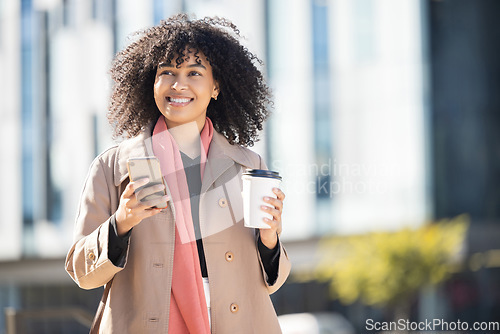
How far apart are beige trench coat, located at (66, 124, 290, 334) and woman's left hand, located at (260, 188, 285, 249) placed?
0.07m

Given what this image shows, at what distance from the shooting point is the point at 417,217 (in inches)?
823

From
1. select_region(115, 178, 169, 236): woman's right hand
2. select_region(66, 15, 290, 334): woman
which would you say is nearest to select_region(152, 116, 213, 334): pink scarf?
select_region(66, 15, 290, 334): woman

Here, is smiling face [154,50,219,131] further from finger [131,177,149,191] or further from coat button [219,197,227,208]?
finger [131,177,149,191]

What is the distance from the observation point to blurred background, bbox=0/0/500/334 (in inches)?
750

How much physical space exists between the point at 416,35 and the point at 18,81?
12.3m

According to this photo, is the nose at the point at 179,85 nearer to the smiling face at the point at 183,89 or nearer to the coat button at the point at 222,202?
the smiling face at the point at 183,89

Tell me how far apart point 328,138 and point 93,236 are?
1889 cm

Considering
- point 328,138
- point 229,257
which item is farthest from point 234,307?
point 328,138

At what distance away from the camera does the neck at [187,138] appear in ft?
7.95

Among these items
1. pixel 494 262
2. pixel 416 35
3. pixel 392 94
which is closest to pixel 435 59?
pixel 416 35

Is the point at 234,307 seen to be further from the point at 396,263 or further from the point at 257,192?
the point at 396,263

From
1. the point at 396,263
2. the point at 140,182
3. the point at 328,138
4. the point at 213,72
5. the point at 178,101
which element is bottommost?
the point at 396,263

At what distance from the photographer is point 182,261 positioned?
220 cm

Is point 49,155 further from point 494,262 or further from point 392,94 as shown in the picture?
point 494,262
